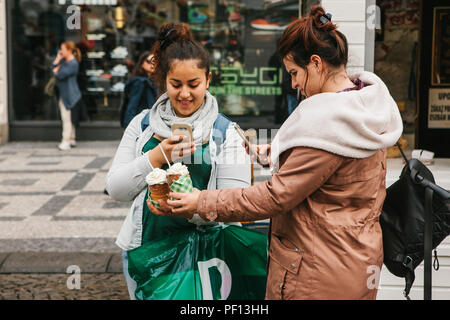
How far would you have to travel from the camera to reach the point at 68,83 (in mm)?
11031

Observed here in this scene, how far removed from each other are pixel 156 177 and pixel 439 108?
10.0ft

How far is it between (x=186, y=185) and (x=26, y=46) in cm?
1115

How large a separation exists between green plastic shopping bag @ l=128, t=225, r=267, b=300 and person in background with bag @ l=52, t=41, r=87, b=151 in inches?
361

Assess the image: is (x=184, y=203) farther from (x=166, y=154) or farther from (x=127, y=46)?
(x=127, y=46)

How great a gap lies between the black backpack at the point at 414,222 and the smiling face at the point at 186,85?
93cm

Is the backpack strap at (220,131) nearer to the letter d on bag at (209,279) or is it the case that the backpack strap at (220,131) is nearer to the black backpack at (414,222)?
the letter d on bag at (209,279)

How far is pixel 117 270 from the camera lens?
16.7 feet

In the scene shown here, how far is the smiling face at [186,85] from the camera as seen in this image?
2.42 m

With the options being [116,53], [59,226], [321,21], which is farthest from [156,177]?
[116,53]

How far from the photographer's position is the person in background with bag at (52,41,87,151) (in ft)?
36.0

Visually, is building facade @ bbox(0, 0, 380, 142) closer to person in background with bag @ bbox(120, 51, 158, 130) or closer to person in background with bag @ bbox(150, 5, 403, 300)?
person in background with bag @ bbox(120, 51, 158, 130)

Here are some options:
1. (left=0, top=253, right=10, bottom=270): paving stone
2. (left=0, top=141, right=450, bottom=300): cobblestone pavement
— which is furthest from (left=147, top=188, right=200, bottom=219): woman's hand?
(left=0, top=253, right=10, bottom=270): paving stone

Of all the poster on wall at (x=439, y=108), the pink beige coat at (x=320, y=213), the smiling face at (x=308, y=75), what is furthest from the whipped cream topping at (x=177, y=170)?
the poster on wall at (x=439, y=108)
